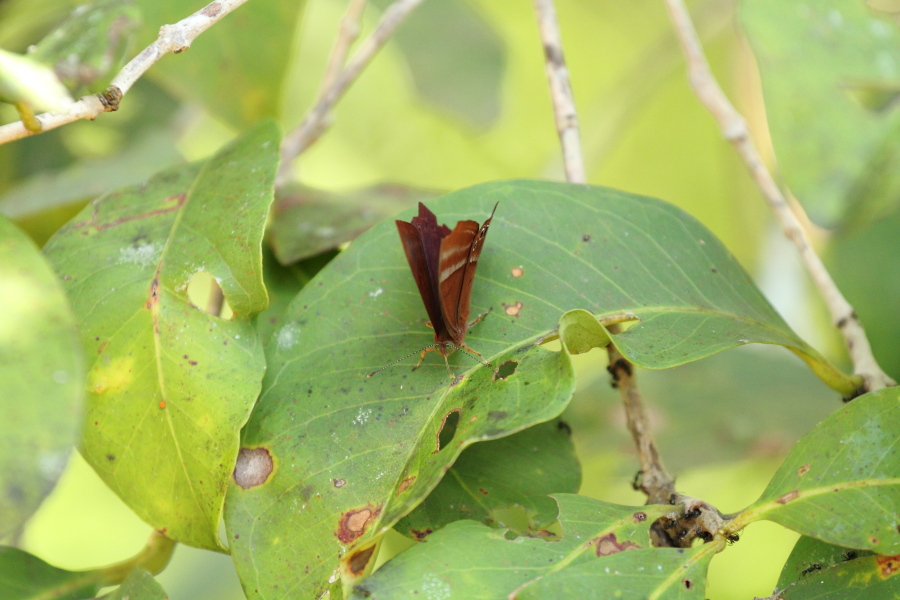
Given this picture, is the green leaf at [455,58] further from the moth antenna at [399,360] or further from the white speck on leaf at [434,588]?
the white speck on leaf at [434,588]

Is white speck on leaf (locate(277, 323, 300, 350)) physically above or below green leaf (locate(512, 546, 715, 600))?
above

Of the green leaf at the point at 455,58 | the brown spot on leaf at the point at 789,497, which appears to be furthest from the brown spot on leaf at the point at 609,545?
the green leaf at the point at 455,58

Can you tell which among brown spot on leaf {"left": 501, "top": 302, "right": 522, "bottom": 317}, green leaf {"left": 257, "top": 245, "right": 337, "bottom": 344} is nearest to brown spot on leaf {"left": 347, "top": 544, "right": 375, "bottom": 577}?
brown spot on leaf {"left": 501, "top": 302, "right": 522, "bottom": 317}

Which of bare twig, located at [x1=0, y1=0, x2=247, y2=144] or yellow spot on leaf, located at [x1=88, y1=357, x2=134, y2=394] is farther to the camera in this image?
yellow spot on leaf, located at [x1=88, y1=357, x2=134, y2=394]

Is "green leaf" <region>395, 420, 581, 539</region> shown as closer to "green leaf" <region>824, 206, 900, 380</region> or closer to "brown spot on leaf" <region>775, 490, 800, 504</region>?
"brown spot on leaf" <region>775, 490, 800, 504</region>

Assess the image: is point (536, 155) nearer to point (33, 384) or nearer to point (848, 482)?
point (848, 482)

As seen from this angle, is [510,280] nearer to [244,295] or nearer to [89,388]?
[244,295]
